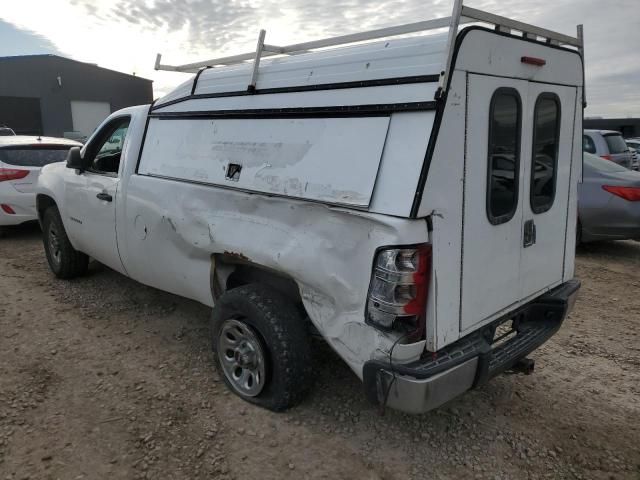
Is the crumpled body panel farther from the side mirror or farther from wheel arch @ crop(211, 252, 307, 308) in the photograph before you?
the side mirror

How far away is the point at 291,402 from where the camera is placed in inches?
120

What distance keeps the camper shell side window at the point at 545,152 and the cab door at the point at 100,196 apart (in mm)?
3186

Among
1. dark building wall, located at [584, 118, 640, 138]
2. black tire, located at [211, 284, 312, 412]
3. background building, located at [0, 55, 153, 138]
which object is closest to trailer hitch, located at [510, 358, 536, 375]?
black tire, located at [211, 284, 312, 412]

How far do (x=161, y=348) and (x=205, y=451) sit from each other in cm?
139

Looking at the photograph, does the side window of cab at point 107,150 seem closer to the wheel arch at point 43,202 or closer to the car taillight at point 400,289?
the wheel arch at point 43,202

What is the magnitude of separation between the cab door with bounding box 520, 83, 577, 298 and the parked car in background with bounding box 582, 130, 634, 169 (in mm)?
6857

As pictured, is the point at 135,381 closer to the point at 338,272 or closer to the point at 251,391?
the point at 251,391

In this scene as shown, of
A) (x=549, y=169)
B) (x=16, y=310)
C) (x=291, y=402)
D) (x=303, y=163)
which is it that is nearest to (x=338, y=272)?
(x=303, y=163)

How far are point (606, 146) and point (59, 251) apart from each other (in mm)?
9465

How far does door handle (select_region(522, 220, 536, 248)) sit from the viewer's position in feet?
Answer: 9.85

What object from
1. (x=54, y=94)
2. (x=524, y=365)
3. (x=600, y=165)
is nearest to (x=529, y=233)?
(x=524, y=365)

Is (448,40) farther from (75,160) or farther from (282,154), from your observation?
(75,160)

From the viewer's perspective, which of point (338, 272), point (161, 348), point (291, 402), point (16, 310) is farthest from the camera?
point (16, 310)

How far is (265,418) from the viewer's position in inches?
121
